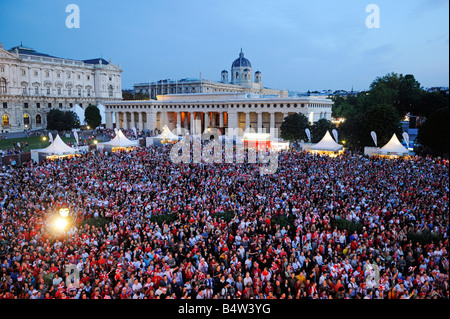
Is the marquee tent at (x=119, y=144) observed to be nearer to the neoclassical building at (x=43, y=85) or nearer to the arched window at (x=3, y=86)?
the neoclassical building at (x=43, y=85)

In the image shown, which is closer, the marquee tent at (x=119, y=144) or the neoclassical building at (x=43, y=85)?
the marquee tent at (x=119, y=144)

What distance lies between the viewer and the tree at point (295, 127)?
142ft

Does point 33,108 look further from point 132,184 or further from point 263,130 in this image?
point 132,184

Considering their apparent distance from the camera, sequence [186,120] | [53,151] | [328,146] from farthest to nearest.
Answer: [186,120] < [328,146] < [53,151]

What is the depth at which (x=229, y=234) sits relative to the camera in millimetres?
12445

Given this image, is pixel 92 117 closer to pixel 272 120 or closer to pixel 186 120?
pixel 186 120

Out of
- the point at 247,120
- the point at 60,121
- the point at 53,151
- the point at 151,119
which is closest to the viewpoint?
the point at 53,151

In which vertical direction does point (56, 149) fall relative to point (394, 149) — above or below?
below

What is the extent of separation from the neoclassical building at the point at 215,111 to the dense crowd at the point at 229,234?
35446 mm

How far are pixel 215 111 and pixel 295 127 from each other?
969 inches

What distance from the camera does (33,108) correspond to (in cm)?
7138

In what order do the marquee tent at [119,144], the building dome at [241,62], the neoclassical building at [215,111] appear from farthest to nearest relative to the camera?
1. the building dome at [241,62]
2. the neoclassical building at [215,111]
3. the marquee tent at [119,144]

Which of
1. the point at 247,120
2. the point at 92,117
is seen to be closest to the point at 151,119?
the point at 92,117

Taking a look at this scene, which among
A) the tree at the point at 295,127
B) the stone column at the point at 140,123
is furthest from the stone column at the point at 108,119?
the tree at the point at 295,127
